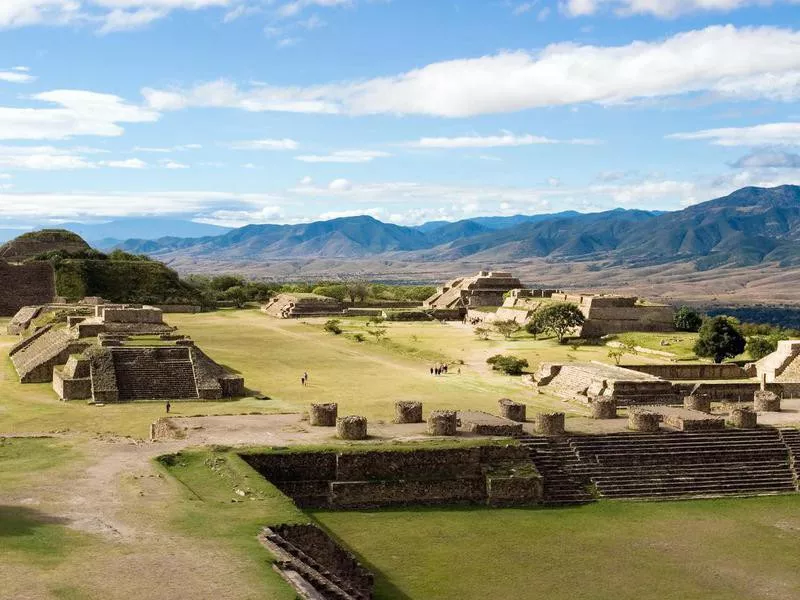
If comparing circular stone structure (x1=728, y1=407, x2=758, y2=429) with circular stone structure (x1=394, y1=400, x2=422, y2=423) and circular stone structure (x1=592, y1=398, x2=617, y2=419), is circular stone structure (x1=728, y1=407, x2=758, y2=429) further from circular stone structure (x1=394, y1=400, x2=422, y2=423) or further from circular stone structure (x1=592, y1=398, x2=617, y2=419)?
circular stone structure (x1=394, y1=400, x2=422, y2=423)

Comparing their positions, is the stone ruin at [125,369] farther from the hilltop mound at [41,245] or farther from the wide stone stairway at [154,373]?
the hilltop mound at [41,245]

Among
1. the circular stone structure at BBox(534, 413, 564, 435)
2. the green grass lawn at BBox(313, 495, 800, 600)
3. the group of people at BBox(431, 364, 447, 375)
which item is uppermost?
the circular stone structure at BBox(534, 413, 564, 435)

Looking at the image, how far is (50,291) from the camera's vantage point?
9362 centimetres

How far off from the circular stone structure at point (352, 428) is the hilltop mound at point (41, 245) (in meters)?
87.8

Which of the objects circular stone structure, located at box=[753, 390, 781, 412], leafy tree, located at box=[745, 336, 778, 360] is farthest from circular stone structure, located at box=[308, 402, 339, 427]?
leafy tree, located at box=[745, 336, 778, 360]

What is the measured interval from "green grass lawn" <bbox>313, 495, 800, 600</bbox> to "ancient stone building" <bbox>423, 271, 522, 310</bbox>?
73.8m

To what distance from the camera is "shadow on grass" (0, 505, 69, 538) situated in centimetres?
1842

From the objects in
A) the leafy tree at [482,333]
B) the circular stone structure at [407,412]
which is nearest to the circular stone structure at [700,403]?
the circular stone structure at [407,412]

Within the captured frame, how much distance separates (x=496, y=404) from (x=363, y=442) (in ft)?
45.6

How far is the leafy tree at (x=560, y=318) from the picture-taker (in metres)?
70.8

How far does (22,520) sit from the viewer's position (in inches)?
756

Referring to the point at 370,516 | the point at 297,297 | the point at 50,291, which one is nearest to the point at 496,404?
the point at 370,516

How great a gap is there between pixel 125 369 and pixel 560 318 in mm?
37134

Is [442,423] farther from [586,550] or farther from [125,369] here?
[125,369]
